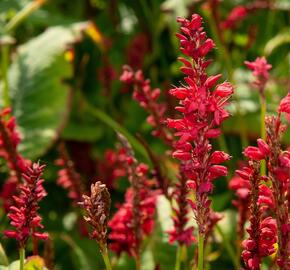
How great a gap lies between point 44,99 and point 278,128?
5.34 ft

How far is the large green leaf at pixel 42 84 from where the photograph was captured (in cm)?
216

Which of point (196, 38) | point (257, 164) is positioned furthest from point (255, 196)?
point (196, 38)

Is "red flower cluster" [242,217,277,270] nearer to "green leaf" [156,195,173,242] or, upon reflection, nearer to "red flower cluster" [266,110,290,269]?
"red flower cluster" [266,110,290,269]

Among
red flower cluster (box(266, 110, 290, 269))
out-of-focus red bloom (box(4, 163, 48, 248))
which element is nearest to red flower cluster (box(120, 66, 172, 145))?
out-of-focus red bloom (box(4, 163, 48, 248))

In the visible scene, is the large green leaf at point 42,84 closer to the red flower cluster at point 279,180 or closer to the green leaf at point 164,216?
the green leaf at point 164,216

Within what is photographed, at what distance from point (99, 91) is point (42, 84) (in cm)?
50

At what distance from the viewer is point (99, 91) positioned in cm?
281

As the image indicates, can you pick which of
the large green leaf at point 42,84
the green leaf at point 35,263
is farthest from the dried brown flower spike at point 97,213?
the large green leaf at point 42,84

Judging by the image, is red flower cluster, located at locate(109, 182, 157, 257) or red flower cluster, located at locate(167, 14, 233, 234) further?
red flower cluster, located at locate(109, 182, 157, 257)

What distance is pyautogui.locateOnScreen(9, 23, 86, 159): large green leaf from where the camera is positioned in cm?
216

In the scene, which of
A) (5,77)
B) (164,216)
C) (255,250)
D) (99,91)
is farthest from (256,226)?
(99,91)

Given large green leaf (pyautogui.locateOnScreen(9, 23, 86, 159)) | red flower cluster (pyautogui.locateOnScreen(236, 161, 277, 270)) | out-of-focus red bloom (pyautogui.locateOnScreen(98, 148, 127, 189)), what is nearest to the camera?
red flower cluster (pyautogui.locateOnScreen(236, 161, 277, 270))

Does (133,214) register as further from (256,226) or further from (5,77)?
(5,77)

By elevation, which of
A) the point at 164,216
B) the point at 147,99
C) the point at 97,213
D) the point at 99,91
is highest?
the point at 99,91
